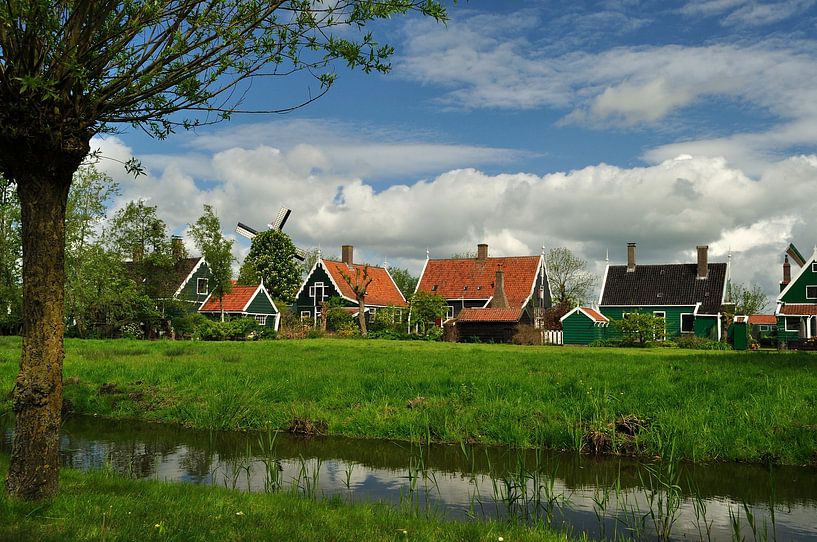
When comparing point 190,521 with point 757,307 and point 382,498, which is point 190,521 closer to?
point 382,498

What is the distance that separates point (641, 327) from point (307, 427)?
125ft

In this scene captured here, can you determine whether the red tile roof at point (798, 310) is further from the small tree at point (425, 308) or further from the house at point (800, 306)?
the small tree at point (425, 308)

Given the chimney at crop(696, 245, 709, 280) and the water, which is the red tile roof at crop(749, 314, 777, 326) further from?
the water

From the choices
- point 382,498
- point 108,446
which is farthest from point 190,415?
point 382,498

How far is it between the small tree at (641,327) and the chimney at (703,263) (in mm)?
16013

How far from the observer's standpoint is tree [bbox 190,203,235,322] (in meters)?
54.0

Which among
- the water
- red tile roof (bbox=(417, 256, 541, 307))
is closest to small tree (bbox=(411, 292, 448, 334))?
red tile roof (bbox=(417, 256, 541, 307))

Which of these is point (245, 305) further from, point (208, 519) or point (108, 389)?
point (208, 519)

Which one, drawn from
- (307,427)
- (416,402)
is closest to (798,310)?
(416,402)

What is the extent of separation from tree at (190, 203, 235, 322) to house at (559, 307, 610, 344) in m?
27.6

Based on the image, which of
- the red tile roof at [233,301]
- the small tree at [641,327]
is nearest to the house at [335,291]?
the red tile roof at [233,301]

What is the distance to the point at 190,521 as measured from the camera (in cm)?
714

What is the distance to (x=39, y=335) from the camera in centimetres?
726

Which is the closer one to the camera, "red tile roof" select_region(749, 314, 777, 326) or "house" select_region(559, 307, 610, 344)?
"house" select_region(559, 307, 610, 344)
